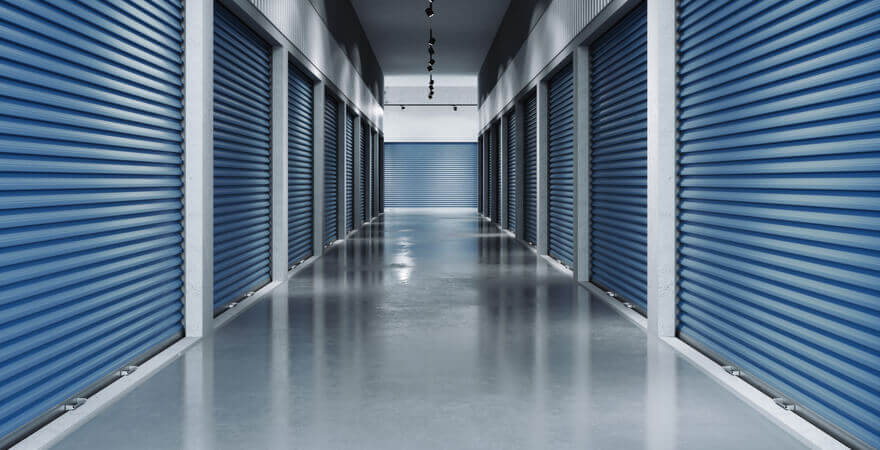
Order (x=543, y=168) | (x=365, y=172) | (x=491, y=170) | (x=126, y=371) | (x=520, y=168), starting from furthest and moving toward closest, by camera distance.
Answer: (x=491, y=170) → (x=365, y=172) → (x=520, y=168) → (x=543, y=168) → (x=126, y=371)

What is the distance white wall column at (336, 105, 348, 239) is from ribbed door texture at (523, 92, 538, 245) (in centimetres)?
355

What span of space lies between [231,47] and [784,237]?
16.1ft

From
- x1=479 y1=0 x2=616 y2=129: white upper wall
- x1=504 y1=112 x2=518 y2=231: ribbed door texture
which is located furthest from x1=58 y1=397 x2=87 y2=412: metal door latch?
x1=504 y1=112 x2=518 y2=231: ribbed door texture

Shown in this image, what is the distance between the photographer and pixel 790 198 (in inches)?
136

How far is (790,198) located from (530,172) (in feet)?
31.1

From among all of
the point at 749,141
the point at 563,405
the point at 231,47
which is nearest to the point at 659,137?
the point at 749,141

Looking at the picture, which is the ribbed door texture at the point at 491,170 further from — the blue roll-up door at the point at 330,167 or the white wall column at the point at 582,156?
the white wall column at the point at 582,156

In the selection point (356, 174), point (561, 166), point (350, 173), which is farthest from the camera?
point (356, 174)

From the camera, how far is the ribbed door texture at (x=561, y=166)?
8.89 m

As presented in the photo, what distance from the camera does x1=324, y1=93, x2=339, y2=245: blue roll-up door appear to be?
1202cm

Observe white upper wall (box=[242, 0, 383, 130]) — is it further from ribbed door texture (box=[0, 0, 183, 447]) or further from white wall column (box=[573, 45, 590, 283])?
white wall column (box=[573, 45, 590, 283])

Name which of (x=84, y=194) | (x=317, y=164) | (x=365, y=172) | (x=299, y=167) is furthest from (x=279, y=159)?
(x=365, y=172)

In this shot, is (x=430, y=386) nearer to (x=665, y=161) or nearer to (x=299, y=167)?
(x=665, y=161)

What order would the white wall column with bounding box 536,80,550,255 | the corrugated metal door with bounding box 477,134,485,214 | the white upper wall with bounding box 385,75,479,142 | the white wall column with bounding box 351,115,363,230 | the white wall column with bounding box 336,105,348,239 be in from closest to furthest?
the white wall column with bounding box 536,80,550,255 → the white wall column with bounding box 336,105,348,239 → the white wall column with bounding box 351,115,363,230 → the corrugated metal door with bounding box 477,134,485,214 → the white upper wall with bounding box 385,75,479,142
